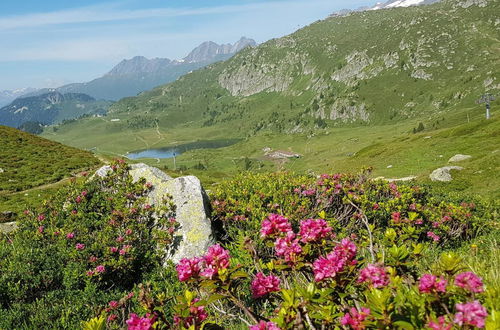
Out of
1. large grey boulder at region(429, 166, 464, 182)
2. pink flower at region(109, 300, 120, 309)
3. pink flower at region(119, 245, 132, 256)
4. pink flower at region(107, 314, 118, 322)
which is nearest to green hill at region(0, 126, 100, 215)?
pink flower at region(119, 245, 132, 256)

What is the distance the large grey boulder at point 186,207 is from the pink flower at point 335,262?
7.01 meters

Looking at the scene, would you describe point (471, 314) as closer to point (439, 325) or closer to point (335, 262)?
point (439, 325)

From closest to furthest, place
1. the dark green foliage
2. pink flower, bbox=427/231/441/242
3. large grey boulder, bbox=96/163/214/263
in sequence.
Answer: large grey boulder, bbox=96/163/214/263, pink flower, bbox=427/231/441/242, the dark green foliage

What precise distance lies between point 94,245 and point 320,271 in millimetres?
7778

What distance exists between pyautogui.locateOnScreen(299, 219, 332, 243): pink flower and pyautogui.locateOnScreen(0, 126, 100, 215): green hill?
104ft

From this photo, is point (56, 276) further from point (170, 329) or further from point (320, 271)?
point (320, 271)

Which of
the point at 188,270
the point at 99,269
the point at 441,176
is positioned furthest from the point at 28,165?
the point at 441,176

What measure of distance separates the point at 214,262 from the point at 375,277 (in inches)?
76.2

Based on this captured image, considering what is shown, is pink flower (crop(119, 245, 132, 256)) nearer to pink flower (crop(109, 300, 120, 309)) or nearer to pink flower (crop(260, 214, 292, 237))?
pink flower (crop(109, 300, 120, 309))

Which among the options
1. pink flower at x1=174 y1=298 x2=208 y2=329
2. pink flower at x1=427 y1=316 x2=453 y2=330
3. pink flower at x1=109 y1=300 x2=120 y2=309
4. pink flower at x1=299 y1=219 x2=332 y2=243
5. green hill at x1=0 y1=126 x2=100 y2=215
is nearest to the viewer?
pink flower at x1=427 y1=316 x2=453 y2=330

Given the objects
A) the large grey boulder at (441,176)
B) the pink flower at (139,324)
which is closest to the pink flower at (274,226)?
the pink flower at (139,324)

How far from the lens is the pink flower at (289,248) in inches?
168

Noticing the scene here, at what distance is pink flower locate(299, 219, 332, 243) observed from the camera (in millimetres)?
4449

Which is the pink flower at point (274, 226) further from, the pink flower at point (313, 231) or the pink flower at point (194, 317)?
the pink flower at point (194, 317)
